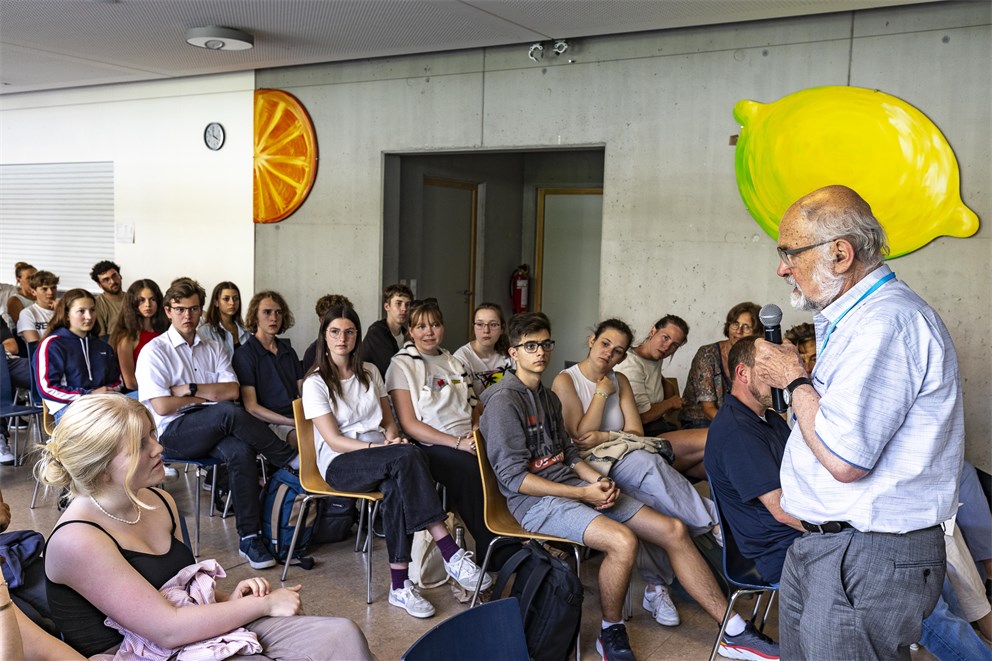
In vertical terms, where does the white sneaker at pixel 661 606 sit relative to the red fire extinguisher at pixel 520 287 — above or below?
below

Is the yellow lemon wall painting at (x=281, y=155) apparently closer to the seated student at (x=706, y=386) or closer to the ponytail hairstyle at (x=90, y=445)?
the seated student at (x=706, y=386)

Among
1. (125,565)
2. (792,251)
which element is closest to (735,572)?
(792,251)

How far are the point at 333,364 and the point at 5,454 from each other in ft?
10.6

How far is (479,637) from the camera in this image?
1.80 meters

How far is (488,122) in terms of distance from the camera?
6.79 metres

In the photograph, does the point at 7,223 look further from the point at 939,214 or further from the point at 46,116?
the point at 939,214

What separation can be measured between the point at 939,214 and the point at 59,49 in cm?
724

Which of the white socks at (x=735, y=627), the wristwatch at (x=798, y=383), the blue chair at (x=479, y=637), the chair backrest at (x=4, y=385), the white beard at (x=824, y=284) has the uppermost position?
the white beard at (x=824, y=284)

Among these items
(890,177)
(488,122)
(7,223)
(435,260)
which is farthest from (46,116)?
(890,177)

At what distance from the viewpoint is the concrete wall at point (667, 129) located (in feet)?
16.7

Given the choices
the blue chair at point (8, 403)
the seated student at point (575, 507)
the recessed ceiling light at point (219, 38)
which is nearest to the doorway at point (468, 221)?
the recessed ceiling light at point (219, 38)

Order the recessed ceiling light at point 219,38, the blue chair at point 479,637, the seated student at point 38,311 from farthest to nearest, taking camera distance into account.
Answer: the recessed ceiling light at point 219,38 < the seated student at point 38,311 < the blue chair at point 479,637

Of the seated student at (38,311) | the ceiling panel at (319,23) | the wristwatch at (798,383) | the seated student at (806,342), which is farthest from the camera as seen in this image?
the seated student at (38,311)

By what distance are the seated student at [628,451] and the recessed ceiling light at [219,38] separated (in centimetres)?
407
